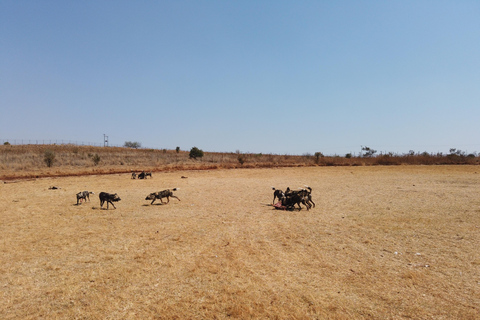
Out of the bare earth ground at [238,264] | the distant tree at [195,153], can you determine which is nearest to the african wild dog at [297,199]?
the bare earth ground at [238,264]

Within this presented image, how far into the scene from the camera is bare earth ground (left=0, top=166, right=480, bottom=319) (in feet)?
14.8

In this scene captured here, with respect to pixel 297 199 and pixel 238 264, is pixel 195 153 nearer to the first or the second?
pixel 297 199

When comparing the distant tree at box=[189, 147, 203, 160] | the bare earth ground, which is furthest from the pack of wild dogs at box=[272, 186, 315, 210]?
the distant tree at box=[189, 147, 203, 160]

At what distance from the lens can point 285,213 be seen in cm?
1153

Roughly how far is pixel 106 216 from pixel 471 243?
11692 mm

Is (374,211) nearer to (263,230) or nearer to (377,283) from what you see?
(263,230)

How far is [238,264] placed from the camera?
6172 mm

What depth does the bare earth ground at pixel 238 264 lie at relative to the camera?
4496 millimetres

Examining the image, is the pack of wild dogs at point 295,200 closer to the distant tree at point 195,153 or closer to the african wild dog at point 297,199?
the african wild dog at point 297,199

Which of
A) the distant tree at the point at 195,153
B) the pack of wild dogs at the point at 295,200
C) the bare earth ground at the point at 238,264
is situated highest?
the distant tree at the point at 195,153

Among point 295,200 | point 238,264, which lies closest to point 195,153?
point 295,200

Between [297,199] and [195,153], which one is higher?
[195,153]

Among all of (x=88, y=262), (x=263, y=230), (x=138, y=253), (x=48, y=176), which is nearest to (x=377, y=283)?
(x=263, y=230)

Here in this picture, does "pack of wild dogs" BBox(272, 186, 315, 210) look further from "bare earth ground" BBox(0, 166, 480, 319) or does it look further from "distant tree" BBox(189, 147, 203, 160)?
"distant tree" BBox(189, 147, 203, 160)
